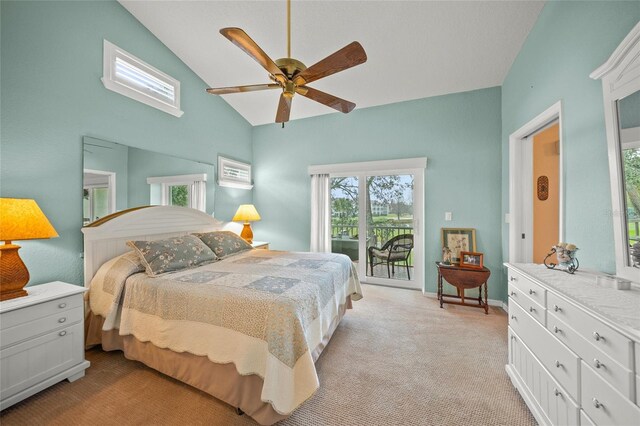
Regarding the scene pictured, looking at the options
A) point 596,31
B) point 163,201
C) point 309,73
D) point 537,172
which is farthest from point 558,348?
point 163,201

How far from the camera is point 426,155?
3695 millimetres

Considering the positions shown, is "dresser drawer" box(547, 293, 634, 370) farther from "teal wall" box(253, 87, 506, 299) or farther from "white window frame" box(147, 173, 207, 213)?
"white window frame" box(147, 173, 207, 213)

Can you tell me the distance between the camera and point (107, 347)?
2.13 metres

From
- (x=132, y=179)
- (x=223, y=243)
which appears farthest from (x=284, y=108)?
(x=132, y=179)

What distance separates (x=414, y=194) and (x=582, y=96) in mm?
2230

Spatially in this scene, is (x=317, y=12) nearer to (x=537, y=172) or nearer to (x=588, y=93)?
(x=588, y=93)

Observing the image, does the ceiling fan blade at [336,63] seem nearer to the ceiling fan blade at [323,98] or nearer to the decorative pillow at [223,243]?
the ceiling fan blade at [323,98]

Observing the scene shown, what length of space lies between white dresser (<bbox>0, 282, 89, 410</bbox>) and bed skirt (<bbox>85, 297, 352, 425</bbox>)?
30 centimetres

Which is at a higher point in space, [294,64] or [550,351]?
[294,64]

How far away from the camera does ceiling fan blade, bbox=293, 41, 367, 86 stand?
59.3 inches

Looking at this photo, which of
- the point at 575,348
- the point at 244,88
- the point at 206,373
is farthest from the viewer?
the point at 244,88

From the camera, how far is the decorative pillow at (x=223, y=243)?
2894mm

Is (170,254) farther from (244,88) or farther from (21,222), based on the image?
(244,88)

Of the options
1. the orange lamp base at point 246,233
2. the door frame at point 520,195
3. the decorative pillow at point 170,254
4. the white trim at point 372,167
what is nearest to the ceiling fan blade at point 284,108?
the decorative pillow at point 170,254
